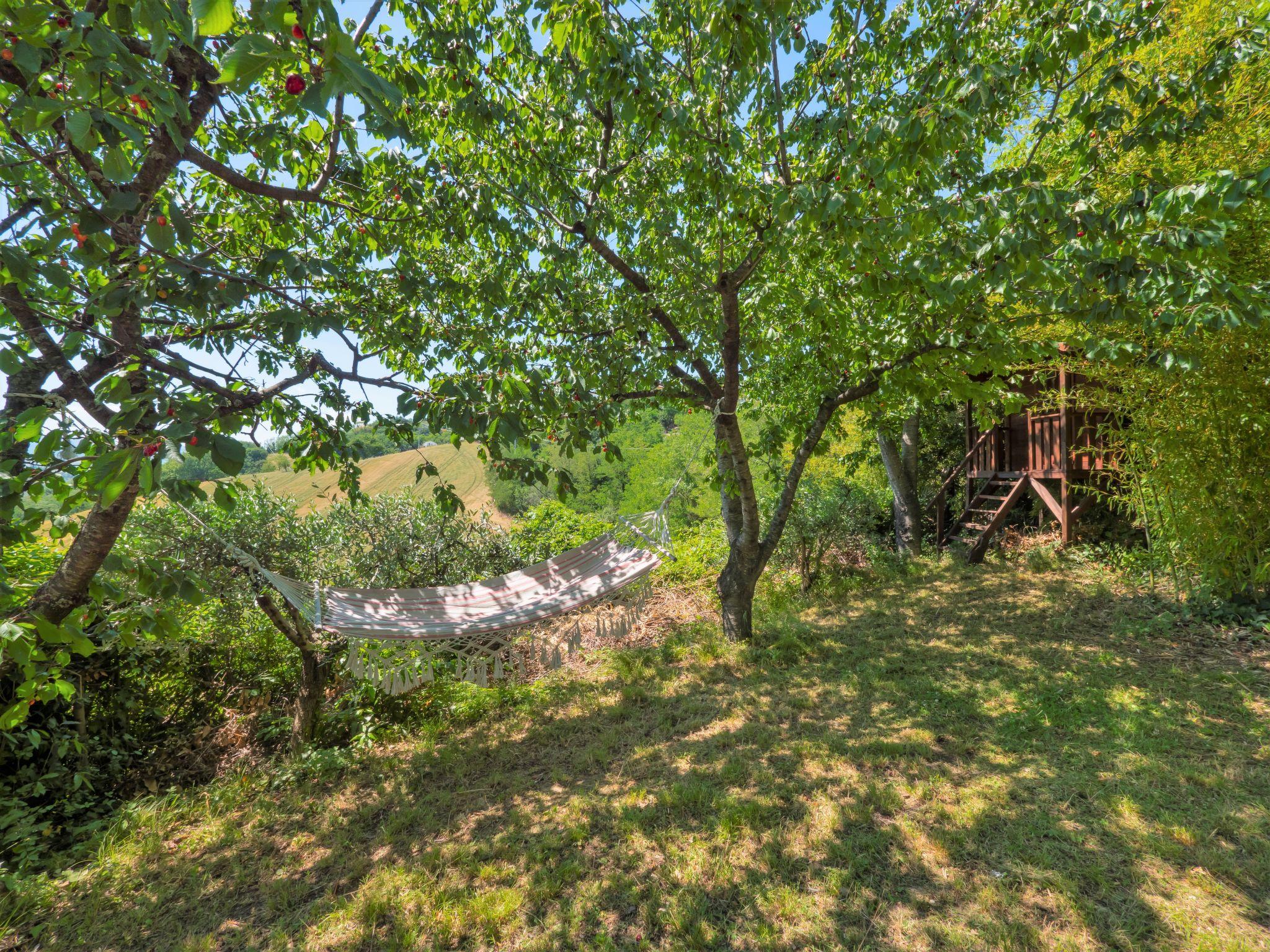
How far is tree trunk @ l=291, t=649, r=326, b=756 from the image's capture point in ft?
8.78

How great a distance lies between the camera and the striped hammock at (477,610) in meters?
2.40

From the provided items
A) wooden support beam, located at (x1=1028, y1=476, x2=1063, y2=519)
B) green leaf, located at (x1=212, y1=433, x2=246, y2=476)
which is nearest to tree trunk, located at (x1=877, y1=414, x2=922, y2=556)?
wooden support beam, located at (x1=1028, y1=476, x2=1063, y2=519)

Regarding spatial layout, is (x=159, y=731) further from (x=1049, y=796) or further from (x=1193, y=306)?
(x=1193, y=306)

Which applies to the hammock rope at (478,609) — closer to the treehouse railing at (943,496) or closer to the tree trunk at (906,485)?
the tree trunk at (906,485)

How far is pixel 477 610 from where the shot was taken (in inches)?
111

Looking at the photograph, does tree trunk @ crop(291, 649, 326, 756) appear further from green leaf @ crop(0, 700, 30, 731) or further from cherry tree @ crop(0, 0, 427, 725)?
green leaf @ crop(0, 700, 30, 731)

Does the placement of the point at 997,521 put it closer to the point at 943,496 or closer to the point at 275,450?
the point at 943,496

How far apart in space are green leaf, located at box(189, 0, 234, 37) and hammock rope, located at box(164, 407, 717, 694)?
79.9 inches

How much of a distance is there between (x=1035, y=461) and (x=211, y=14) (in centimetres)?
646

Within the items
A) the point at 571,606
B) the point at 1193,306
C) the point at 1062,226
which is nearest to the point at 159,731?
the point at 571,606

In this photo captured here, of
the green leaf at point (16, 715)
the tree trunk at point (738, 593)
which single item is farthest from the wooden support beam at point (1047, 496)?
the green leaf at point (16, 715)

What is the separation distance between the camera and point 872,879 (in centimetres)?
164

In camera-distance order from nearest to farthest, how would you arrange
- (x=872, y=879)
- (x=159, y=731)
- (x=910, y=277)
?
(x=872, y=879)
(x=910, y=277)
(x=159, y=731)

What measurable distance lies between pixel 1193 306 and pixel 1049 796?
1903 millimetres
